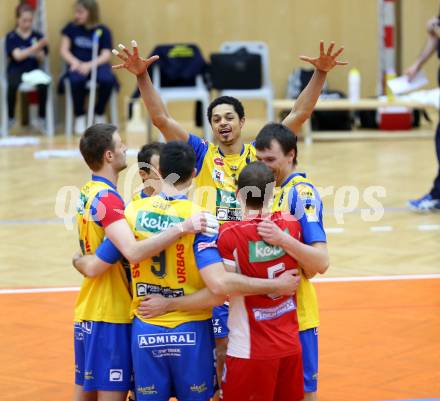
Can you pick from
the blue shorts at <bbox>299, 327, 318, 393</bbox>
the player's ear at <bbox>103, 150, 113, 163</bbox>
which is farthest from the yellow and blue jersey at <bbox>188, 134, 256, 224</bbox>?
the blue shorts at <bbox>299, 327, 318, 393</bbox>

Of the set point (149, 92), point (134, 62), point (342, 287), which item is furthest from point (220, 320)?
point (342, 287)

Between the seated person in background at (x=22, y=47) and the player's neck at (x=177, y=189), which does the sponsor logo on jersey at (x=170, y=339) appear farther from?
the seated person in background at (x=22, y=47)

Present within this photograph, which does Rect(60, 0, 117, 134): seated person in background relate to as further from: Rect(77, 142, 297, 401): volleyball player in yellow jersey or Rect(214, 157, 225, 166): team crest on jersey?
Rect(77, 142, 297, 401): volleyball player in yellow jersey

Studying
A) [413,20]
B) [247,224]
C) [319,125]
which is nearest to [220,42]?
[319,125]

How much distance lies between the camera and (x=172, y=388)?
174 inches

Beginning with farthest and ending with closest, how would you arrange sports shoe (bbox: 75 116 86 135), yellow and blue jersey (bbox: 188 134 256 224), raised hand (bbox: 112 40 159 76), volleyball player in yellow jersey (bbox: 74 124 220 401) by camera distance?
1. sports shoe (bbox: 75 116 86 135)
2. yellow and blue jersey (bbox: 188 134 256 224)
3. raised hand (bbox: 112 40 159 76)
4. volleyball player in yellow jersey (bbox: 74 124 220 401)

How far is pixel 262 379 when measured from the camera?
4246 millimetres

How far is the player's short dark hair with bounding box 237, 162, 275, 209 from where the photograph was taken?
165 inches

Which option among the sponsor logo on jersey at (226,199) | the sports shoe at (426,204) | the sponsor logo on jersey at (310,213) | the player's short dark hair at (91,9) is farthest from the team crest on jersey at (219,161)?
the player's short dark hair at (91,9)

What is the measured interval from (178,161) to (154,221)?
28cm

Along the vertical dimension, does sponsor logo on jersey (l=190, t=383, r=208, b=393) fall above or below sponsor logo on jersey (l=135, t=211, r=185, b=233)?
below

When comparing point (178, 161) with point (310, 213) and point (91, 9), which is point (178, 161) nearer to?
point (310, 213)

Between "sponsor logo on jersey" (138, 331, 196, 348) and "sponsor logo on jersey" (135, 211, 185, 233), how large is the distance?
0.45 m

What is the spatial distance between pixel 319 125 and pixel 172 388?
41.8ft
